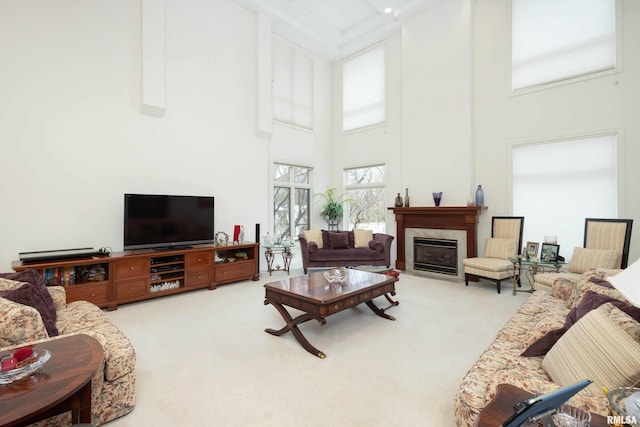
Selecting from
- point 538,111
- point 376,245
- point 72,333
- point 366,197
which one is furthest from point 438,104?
point 72,333

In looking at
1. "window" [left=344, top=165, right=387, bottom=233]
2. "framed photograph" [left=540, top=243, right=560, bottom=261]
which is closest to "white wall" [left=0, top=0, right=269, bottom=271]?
"window" [left=344, top=165, right=387, bottom=233]

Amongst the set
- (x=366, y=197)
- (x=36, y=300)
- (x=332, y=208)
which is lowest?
(x=36, y=300)

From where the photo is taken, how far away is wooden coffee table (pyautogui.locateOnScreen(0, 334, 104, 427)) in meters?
1.10

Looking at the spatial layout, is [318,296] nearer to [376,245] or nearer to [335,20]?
[376,245]

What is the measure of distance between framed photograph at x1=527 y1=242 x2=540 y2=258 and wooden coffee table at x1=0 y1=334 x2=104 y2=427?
17.8 feet

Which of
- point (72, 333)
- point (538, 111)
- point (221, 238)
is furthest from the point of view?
point (221, 238)

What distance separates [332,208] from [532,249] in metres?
4.19

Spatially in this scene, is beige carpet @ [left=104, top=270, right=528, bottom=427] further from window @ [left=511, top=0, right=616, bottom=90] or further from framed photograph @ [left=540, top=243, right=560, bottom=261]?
window @ [left=511, top=0, right=616, bottom=90]

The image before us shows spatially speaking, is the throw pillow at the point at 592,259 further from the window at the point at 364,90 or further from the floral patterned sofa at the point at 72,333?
the floral patterned sofa at the point at 72,333

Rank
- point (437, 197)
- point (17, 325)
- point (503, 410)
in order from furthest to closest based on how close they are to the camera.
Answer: point (437, 197)
point (17, 325)
point (503, 410)

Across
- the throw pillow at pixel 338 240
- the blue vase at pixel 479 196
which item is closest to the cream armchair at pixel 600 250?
the blue vase at pixel 479 196

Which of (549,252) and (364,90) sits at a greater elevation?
(364,90)

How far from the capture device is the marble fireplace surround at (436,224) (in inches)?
218

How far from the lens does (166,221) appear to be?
185 inches
